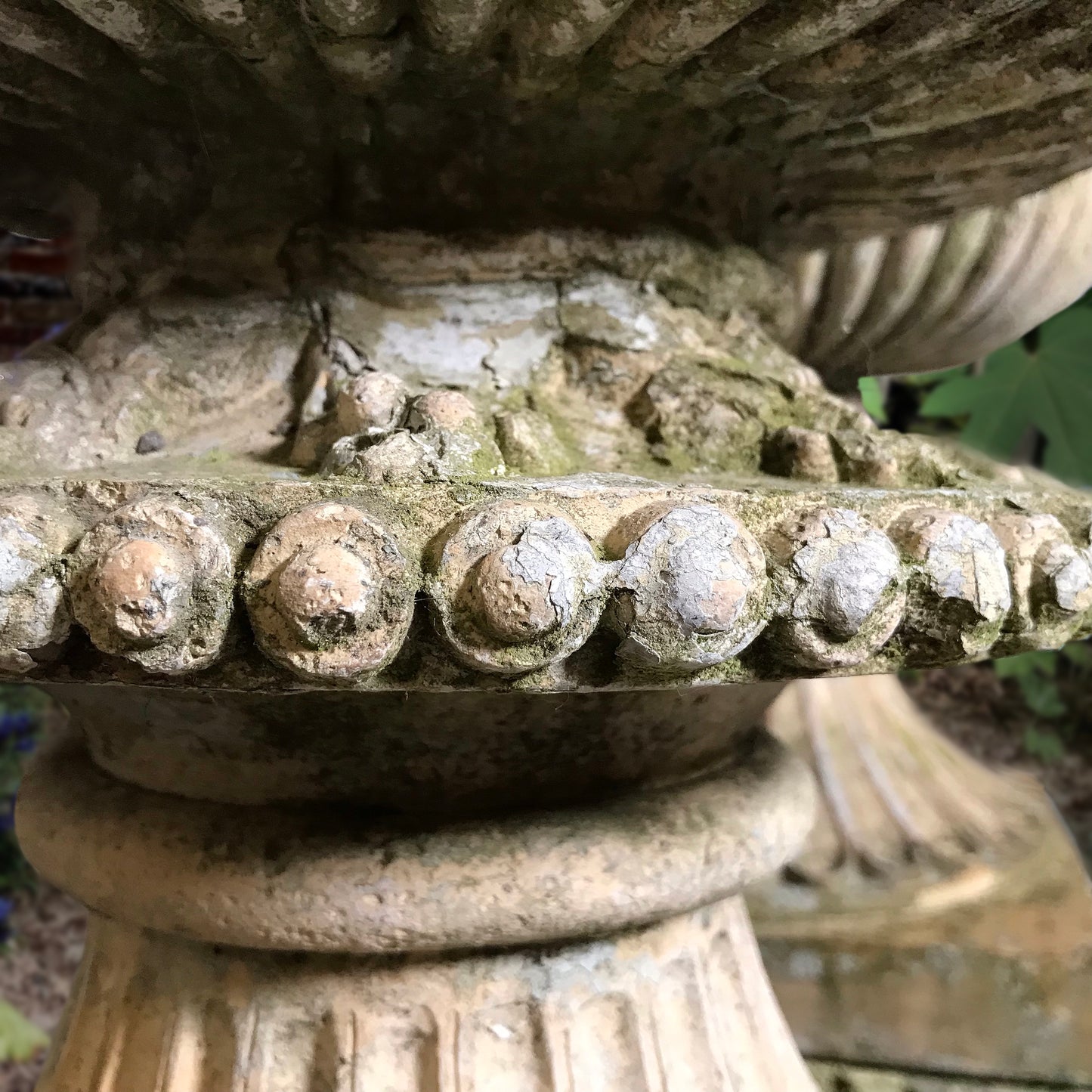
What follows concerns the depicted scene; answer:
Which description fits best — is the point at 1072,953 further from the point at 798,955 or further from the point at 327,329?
the point at 327,329

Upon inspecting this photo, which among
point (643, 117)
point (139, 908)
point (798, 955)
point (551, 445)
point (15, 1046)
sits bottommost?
point (15, 1046)

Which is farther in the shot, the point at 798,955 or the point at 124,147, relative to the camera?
the point at 798,955

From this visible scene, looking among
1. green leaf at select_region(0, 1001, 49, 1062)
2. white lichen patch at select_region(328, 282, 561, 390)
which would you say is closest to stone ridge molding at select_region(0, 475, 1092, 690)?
white lichen patch at select_region(328, 282, 561, 390)

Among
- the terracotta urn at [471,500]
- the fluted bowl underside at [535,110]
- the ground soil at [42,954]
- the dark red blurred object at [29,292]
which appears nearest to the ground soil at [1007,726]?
the ground soil at [42,954]

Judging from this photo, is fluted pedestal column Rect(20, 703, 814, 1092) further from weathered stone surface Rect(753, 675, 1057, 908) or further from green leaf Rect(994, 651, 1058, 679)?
green leaf Rect(994, 651, 1058, 679)

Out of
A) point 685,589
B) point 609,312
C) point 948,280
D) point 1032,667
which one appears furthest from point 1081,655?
point 685,589

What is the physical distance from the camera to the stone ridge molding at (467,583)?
311 mm

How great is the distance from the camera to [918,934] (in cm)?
91

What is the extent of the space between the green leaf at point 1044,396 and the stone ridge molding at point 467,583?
1.23m

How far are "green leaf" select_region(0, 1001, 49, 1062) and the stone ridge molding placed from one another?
1.19 meters

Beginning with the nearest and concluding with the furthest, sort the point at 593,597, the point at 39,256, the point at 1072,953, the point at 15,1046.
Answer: the point at 593,597, the point at 1072,953, the point at 15,1046, the point at 39,256

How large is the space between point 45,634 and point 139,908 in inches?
9.3

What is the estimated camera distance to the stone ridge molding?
0.31m

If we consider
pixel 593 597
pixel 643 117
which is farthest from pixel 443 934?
pixel 643 117
